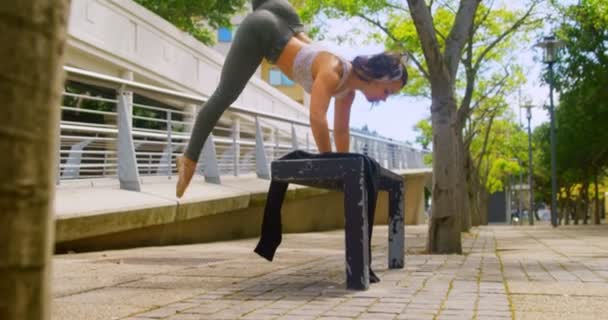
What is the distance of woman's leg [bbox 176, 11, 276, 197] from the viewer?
5.05 meters

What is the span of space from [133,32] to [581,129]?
670 inches

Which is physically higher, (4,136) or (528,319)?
(4,136)

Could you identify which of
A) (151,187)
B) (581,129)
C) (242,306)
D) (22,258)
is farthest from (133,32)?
(22,258)

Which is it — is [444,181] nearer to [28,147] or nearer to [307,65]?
[307,65]

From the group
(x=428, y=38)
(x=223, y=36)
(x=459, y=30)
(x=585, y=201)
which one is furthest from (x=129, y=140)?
(x=223, y=36)

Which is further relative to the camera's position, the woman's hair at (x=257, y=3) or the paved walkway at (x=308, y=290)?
the woman's hair at (x=257, y=3)

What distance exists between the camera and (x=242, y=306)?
142 inches

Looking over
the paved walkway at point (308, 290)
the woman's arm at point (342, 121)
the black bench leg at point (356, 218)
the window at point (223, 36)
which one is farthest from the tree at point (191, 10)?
the window at point (223, 36)

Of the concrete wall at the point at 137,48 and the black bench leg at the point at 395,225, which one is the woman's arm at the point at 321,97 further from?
the concrete wall at the point at 137,48

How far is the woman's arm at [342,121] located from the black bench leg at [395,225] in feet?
1.81

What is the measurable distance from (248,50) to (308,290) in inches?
67.6

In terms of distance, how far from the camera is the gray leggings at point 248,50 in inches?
198

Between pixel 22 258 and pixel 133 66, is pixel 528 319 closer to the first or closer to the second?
pixel 22 258

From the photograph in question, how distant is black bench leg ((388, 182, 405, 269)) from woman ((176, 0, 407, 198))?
56cm
